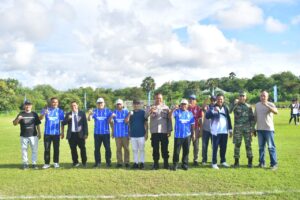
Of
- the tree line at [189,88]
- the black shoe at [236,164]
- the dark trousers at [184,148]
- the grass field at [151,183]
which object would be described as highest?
the tree line at [189,88]

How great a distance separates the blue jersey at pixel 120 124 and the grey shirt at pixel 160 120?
0.91 meters

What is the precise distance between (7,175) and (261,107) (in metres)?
7.16

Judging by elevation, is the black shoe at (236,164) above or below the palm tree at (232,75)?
below

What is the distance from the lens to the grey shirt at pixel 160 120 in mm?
9250

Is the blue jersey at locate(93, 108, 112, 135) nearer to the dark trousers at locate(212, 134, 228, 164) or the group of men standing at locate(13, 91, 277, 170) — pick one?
the group of men standing at locate(13, 91, 277, 170)

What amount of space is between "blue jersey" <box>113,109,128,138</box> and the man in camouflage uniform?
317 cm

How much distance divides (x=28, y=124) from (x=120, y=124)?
2.68 m

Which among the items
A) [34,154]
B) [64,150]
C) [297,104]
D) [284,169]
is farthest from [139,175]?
[297,104]

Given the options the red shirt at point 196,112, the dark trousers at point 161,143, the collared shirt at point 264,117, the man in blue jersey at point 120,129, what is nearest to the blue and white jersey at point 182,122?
the dark trousers at point 161,143

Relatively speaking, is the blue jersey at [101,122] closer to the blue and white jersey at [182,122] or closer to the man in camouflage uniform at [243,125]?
the blue and white jersey at [182,122]

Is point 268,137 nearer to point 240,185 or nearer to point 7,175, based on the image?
point 240,185

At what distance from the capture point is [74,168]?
31.1ft

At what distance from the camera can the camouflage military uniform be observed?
31.0ft

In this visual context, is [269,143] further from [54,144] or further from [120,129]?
[54,144]
